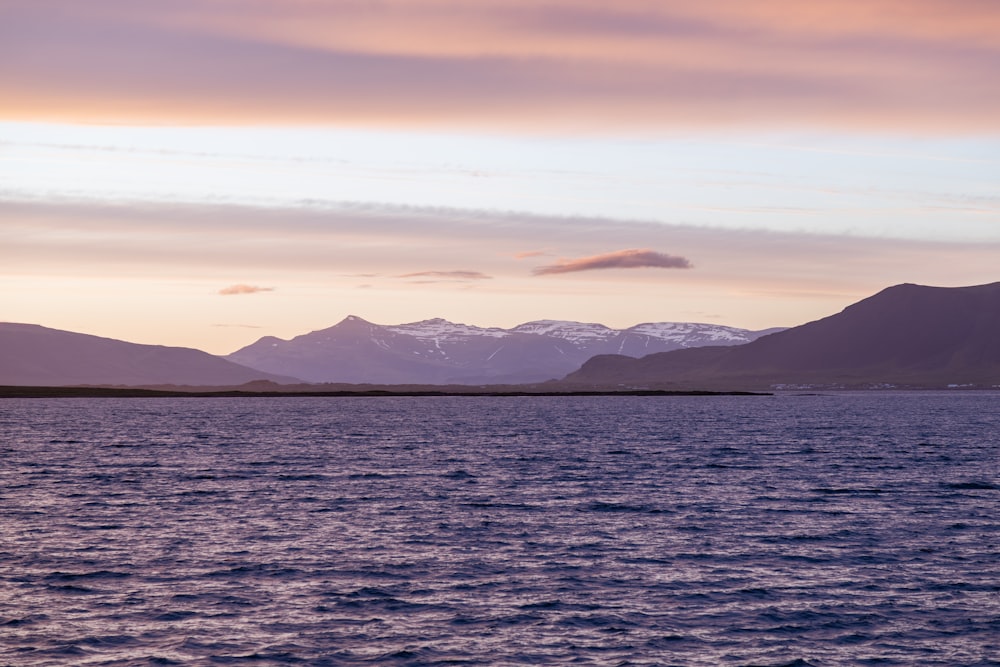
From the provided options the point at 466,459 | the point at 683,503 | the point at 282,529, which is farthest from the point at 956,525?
the point at 466,459

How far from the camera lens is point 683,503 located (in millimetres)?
69562

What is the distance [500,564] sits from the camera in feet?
156

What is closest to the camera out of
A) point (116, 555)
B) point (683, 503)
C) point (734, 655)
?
point (734, 655)

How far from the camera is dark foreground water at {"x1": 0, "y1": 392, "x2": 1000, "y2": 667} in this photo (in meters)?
34.8

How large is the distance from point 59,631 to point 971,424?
180m

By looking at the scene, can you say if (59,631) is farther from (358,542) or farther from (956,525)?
(956,525)

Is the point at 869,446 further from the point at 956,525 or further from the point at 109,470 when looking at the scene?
the point at 109,470

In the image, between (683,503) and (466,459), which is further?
(466,459)

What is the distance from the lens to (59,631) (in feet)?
118

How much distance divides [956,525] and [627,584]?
24.9 meters

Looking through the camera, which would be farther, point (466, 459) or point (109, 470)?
point (466, 459)

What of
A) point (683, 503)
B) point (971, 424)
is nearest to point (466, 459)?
point (683, 503)

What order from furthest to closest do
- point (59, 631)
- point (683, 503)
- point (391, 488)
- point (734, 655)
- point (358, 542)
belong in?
1. point (391, 488)
2. point (683, 503)
3. point (358, 542)
4. point (59, 631)
5. point (734, 655)

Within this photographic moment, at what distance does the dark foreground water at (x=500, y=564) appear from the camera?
34781 millimetres
